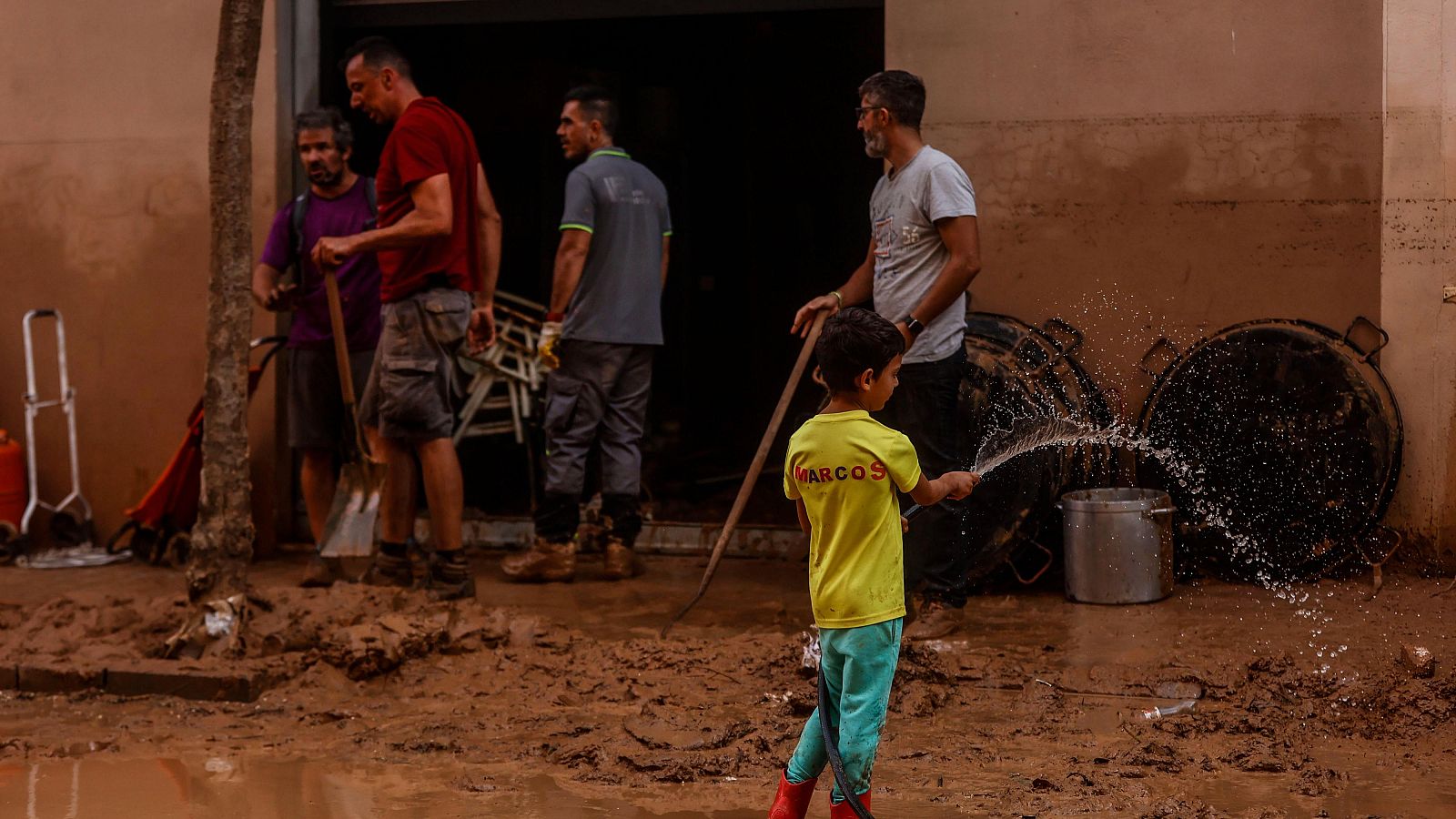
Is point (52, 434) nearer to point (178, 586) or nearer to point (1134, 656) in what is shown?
point (178, 586)

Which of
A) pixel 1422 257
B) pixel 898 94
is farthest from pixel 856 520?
pixel 1422 257

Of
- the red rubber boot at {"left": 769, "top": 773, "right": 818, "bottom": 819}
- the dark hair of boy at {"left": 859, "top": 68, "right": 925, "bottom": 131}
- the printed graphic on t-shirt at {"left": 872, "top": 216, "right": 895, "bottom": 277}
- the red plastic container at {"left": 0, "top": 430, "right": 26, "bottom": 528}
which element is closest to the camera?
the red rubber boot at {"left": 769, "top": 773, "right": 818, "bottom": 819}

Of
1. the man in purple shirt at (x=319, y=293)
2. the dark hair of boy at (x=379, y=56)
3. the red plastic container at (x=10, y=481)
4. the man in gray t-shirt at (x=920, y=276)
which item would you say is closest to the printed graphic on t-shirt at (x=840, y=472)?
the man in gray t-shirt at (x=920, y=276)

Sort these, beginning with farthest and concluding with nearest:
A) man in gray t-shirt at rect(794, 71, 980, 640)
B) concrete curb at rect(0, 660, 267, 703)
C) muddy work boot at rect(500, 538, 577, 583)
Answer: muddy work boot at rect(500, 538, 577, 583) < man in gray t-shirt at rect(794, 71, 980, 640) < concrete curb at rect(0, 660, 267, 703)

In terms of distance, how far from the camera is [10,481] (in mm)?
8070

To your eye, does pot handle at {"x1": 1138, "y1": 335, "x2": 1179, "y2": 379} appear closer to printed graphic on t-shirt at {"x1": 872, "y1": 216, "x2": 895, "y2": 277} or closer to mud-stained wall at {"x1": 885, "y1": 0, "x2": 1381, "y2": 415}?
mud-stained wall at {"x1": 885, "y1": 0, "x2": 1381, "y2": 415}

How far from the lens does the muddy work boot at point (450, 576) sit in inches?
257

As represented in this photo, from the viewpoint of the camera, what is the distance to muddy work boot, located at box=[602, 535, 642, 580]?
724 cm

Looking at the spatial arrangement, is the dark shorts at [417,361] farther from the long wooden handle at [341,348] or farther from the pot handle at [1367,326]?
the pot handle at [1367,326]

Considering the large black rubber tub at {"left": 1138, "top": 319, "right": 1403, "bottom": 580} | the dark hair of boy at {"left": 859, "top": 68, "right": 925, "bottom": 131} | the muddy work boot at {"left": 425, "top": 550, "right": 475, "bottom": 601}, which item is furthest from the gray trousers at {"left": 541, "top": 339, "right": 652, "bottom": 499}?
the large black rubber tub at {"left": 1138, "top": 319, "right": 1403, "bottom": 580}

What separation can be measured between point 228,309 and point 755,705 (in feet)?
8.38

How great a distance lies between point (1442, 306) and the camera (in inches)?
261

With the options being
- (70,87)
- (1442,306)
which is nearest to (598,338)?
(70,87)

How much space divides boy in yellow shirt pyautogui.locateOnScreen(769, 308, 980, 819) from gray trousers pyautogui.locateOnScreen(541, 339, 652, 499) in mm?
3674
